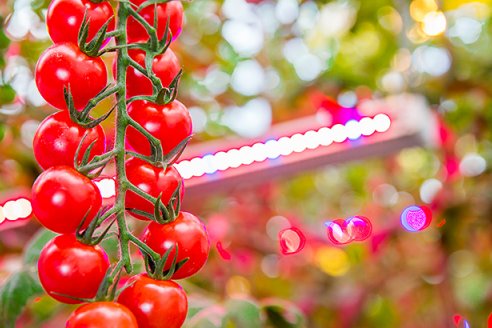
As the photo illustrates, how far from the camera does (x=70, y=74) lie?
36cm

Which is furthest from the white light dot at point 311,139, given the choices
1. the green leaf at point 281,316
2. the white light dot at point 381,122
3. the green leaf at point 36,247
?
the green leaf at point 36,247

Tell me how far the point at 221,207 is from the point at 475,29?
2.22 feet

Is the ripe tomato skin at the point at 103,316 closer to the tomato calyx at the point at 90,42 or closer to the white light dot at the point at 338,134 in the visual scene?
the tomato calyx at the point at 90,42

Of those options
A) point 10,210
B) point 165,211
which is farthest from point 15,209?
point 165,211

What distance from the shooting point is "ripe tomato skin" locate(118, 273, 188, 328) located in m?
0.35

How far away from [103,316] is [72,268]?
0.04 m

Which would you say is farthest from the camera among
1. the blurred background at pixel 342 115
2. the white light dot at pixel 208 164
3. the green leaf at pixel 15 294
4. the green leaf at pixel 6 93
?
the blurred background at pixel 342 115

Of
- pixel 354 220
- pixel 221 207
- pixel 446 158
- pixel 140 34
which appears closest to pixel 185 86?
pixel 221 207

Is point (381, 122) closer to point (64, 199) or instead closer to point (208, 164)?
point (208, 164)

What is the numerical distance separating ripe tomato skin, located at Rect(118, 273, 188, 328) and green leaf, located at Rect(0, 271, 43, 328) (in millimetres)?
222

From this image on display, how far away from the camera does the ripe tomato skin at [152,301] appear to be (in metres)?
0.35

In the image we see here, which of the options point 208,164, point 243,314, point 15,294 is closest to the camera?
point 15,294

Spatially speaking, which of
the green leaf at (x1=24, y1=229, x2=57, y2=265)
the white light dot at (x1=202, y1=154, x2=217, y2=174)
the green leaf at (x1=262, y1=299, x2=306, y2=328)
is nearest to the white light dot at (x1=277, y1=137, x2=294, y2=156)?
the white light dot at (x1=202, y1=154, x2=217, y2=174)

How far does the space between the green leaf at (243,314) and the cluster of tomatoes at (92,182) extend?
11.8 inches
